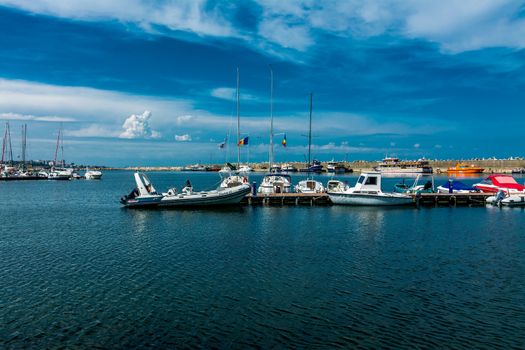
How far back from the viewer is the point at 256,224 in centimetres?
4022

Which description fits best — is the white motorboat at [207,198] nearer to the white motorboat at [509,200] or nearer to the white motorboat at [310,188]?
the white motorboat at [310,188]

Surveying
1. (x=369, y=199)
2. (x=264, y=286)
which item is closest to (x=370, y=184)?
(x=369, y=199)

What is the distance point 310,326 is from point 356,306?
2891 millimetres

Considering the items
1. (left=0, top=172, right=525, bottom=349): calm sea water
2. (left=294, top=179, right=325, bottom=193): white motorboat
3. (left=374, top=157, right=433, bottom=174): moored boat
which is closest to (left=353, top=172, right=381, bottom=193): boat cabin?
(left=294, top=179, right=325, bottom=193): white motorboat

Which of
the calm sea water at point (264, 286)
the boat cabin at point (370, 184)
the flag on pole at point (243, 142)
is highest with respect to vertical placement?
the flag on pole at point (243, 142)

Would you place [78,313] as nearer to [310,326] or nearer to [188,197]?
[310,326]

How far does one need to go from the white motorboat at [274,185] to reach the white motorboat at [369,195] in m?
11.0

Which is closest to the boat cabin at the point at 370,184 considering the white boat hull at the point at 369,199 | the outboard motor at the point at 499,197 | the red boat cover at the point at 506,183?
the white boat hull at the point at 369,199

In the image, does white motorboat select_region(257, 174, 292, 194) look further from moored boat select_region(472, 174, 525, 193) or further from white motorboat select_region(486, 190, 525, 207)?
moored boat select_region(472, 174, 525, 193)

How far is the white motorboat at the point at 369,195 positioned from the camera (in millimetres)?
51812

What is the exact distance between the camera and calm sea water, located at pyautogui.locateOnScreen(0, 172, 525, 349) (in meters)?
14.9

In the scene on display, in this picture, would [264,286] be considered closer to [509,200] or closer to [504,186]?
[509,200]

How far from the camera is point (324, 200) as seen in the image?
55.8 m

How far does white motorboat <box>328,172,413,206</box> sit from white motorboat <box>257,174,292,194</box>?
36.1 ft
